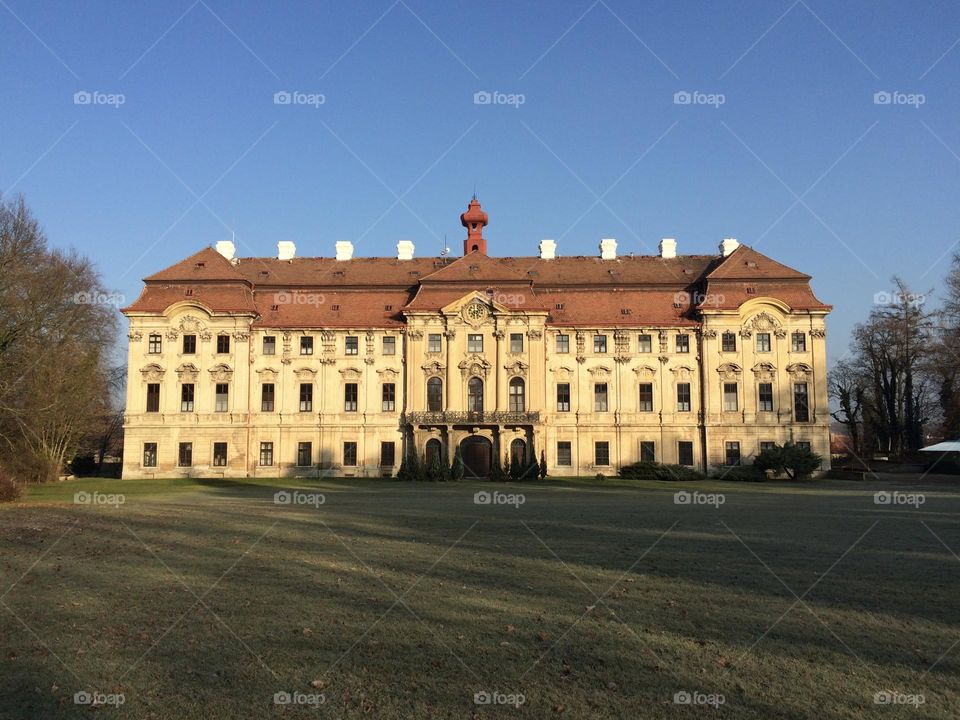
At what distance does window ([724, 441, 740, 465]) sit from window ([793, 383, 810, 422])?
4.11m

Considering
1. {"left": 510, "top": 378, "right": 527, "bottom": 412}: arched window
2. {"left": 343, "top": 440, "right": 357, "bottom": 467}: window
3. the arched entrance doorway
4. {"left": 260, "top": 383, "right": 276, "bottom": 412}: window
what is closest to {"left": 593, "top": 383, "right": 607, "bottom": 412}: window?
{"left": 510, "top": 378, "right": 527, "bottom": 412}: arched window

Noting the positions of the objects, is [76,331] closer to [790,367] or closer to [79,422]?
[79,422]

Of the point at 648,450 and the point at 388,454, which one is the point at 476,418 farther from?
the point at 648,450

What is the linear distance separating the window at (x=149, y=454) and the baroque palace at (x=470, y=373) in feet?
0.29

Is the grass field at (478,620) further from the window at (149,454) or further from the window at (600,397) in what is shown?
the window at (149,454)

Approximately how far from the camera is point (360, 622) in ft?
34.3

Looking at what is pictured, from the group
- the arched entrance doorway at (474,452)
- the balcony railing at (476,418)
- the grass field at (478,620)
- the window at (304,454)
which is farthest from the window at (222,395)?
the grass field at (478,620)

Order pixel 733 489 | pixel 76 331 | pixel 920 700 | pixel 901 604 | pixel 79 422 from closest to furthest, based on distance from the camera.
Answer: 1. pixel 920 700
2. pixel 901 604
3. pixel 733 489
4. pixel 76 331
5. pixel 79 422

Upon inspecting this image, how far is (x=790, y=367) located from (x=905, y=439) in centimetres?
2188

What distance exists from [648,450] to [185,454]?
2875cm

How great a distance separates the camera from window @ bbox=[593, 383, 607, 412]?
52844 millimetres

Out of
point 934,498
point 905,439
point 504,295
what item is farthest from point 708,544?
point 905,439


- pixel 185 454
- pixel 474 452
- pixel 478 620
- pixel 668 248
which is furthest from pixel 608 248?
pixel 478 620

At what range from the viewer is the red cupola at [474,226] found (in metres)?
61.7
